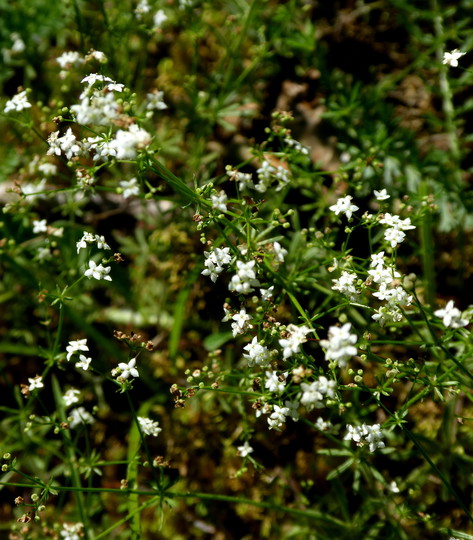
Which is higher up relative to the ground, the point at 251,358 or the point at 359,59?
the point at 359,59

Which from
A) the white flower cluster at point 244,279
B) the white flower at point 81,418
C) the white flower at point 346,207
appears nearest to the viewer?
the white flower cluster at point 244,279

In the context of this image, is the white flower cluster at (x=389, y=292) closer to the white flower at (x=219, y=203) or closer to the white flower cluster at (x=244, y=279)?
the white flower cluster at (x=244, y=279)

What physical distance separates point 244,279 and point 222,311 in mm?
2101

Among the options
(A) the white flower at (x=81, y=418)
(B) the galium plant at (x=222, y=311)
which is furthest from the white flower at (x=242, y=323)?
(A) the white flower at (x=81, y=418)

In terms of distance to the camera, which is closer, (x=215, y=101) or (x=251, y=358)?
(x=251, y=358)

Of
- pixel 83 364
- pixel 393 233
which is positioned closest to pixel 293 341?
pixel 393 233

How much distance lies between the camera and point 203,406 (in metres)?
4.78

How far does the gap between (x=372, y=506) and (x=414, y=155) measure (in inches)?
111

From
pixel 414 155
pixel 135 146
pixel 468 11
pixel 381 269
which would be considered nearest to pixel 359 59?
pixel 468 11

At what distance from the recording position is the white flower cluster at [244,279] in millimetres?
2838

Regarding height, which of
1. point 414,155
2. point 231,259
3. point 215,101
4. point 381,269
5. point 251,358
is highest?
point 215,101

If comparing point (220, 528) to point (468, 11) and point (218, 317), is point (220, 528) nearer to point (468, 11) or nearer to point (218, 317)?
point (218, 317)

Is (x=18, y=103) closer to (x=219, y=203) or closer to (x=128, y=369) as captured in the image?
(x=219, y=203)

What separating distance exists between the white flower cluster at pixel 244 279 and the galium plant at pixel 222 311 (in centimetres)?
15
